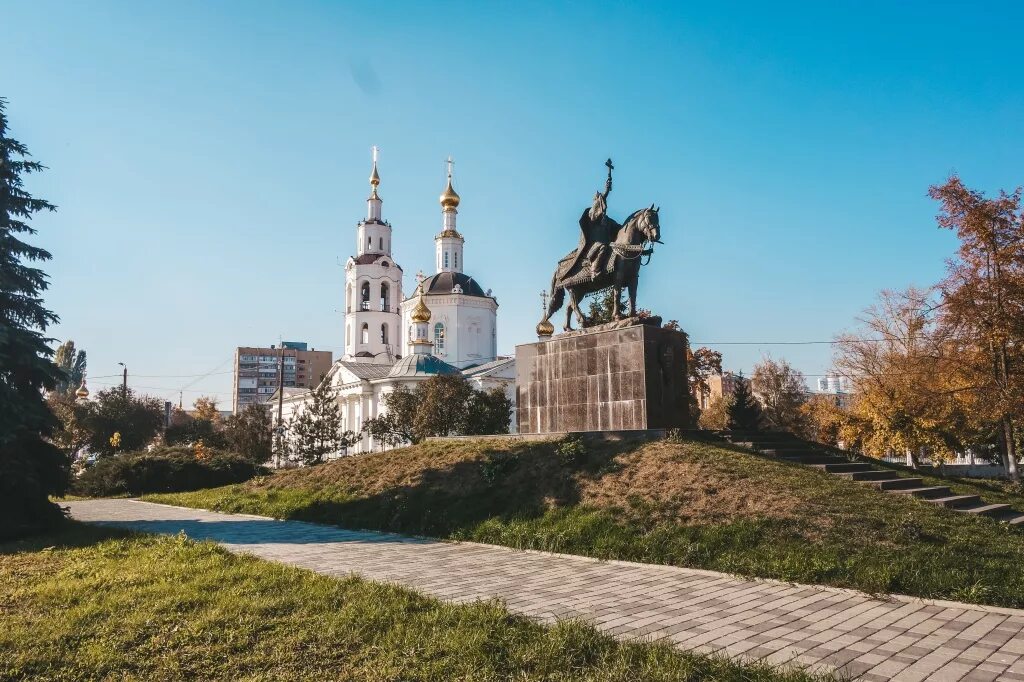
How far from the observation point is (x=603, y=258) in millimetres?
15266

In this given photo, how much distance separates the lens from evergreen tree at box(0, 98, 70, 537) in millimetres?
12594

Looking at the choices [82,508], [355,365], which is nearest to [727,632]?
[82,508]

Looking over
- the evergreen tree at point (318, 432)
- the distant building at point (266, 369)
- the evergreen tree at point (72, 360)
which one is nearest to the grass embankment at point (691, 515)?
the evergreen tree at point (318, 432)

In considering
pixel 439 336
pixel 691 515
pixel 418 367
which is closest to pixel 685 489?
pixel 691 515

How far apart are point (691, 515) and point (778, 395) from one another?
133ft

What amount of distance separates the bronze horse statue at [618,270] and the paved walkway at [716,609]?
688 cm

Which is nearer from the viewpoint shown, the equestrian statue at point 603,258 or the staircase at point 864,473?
the staircase at point 864,473

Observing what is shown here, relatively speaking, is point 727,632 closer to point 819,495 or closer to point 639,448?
point 819,495

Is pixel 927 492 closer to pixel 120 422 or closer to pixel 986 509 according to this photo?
pixel 986 509

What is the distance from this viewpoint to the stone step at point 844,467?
1245 cm

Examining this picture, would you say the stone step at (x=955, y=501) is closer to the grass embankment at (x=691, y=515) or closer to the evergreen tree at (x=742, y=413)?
the grass embankment at (x=691, y=515)

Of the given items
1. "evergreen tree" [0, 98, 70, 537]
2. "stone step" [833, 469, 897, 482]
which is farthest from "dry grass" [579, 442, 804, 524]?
"evergreen tree" [0, 98, 70, 537]

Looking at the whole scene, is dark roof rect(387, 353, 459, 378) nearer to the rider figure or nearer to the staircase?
the rider figure

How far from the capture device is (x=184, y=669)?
4852mm
